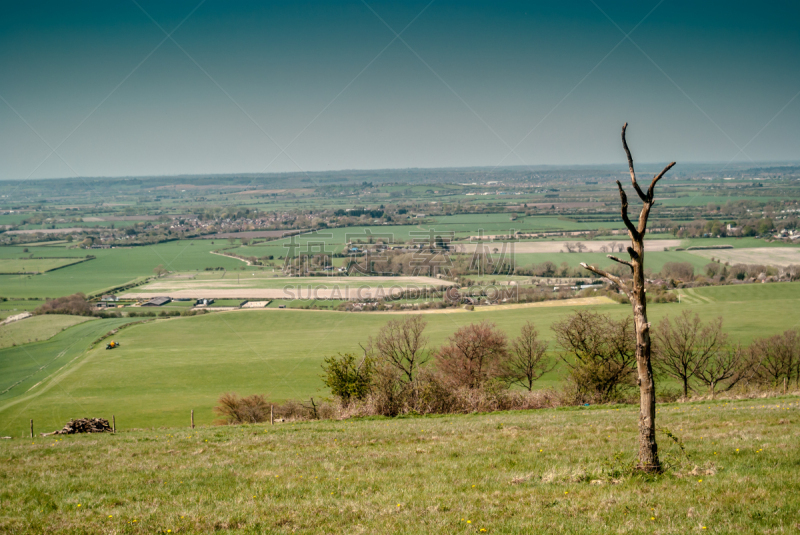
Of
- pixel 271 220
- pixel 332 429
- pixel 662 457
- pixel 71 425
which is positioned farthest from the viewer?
pixel 271 220

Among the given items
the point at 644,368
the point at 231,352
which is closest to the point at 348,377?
the point at 644,368

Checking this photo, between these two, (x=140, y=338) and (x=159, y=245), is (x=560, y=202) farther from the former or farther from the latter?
(x=140, y=338)

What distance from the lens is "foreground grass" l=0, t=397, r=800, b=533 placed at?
22.7 feet

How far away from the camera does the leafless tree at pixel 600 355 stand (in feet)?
79.2

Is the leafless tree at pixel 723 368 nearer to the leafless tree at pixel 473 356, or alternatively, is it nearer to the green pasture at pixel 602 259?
the leafless tree at pixel 473 356

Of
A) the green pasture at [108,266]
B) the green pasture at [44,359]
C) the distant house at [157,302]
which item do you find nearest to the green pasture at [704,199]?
the green pasture at [108,266]

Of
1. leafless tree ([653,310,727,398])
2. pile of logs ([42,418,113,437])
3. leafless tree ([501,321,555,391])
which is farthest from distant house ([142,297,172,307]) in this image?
leafless tree ([653,310,727,398])

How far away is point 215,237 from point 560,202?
324 ft

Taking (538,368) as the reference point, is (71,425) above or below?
above

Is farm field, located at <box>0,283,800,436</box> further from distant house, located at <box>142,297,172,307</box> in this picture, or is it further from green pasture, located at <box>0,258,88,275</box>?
green pasture, located at <box>0,258,88,275</box>

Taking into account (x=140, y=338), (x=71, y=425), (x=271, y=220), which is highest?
(x=271, y=220)

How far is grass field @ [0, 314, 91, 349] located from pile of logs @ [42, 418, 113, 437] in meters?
41.2

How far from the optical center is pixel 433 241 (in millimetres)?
88375

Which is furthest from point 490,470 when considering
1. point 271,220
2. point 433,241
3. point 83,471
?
point 271,220
